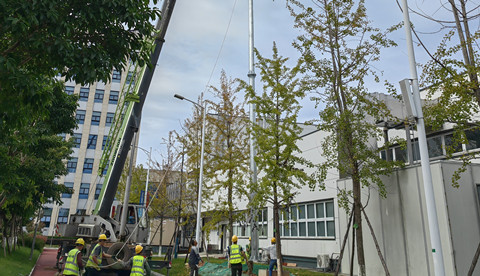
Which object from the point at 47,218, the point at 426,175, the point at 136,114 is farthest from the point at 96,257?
the point at 47,218

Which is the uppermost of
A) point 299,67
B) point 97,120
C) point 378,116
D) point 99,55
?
point 97,120

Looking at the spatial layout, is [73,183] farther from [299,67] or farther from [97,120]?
[299,67]

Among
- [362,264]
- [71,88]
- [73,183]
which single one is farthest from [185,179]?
[71,88]

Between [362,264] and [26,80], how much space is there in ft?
36.4

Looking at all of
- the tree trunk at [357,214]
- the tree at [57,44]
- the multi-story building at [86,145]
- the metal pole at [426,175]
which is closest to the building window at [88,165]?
the multi-story building at [86,145]

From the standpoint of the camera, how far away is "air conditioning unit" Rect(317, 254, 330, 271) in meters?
18.8

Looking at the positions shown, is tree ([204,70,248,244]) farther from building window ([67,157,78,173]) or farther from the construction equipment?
building window ([67,157,78,173])

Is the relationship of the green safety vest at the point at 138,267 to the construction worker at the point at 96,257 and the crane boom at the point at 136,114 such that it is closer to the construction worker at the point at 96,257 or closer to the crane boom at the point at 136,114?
the construction worker at the point at 96,257

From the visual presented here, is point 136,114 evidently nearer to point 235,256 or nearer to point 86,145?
point 235,256

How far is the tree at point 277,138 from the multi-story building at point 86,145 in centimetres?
4274

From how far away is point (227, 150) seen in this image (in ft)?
69.8

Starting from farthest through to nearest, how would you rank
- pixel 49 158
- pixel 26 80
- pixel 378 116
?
pixel 49 158, pixel 378 116, pixel 26 80

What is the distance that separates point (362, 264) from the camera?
1230cm

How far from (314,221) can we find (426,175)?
1402 centimetres
